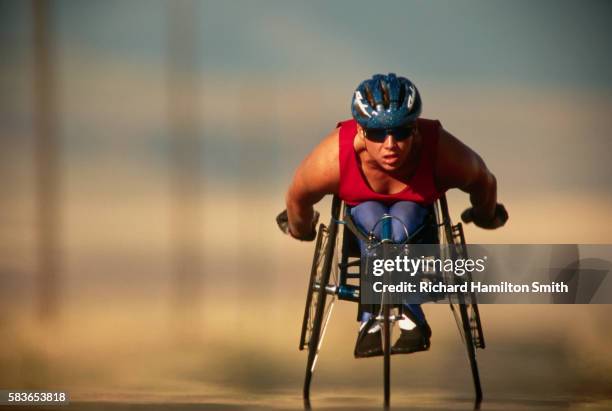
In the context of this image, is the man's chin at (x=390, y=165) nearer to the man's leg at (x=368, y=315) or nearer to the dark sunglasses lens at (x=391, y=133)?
the dark sunglasses lens at (x=391, y=133)

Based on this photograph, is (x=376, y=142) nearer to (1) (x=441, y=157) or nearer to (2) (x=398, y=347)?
(1) (x=441, y=157)

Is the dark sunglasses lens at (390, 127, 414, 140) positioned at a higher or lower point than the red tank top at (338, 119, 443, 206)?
higher

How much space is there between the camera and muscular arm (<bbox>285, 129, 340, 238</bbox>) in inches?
384

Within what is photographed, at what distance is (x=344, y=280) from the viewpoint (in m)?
9.95

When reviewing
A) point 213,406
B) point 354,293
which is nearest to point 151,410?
point 213,406

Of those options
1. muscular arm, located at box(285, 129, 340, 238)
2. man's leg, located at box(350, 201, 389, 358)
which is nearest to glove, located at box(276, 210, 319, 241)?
muscular arm, located at box(285, 129, 340, 238)

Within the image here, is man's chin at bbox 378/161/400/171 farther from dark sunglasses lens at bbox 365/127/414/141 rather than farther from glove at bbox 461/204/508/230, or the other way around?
glove at bbox 461/204/508/230

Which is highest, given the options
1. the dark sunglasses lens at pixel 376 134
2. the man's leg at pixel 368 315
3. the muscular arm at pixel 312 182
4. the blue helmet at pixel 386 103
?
the blue helmet at pixel 386 103

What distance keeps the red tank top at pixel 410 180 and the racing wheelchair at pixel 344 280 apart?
15 cm

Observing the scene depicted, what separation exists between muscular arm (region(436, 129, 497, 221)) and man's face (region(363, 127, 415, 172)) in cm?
30

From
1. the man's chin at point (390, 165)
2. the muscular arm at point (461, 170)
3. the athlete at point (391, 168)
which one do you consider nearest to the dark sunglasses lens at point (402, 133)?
the athlete at point (391, 168)

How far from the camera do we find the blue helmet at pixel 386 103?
9297mm

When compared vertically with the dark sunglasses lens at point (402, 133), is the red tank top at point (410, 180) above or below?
below

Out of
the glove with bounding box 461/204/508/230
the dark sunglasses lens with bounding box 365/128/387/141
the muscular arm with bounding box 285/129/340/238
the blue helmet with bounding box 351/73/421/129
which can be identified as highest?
the blue helmet with bounding box 351/73/421/129
